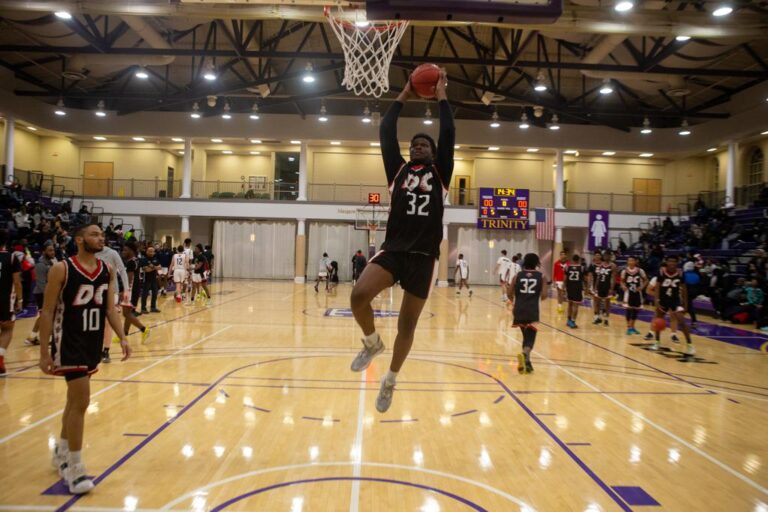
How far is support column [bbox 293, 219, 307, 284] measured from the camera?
91.1 feet

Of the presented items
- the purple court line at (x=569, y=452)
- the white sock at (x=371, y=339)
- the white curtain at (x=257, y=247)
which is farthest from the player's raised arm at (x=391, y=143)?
the white curtain at (x=257, y=247)

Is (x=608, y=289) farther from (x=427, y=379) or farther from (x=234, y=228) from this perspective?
(x=234, y=228)

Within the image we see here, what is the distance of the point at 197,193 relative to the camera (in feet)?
98.0

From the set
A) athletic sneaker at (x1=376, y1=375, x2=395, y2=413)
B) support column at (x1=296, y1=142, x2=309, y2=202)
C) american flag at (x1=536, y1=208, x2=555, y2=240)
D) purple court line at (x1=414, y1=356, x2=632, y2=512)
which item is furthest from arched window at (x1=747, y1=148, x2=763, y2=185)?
athletic sneaker at (x1=376, y1=375, x2=395, y2=413)

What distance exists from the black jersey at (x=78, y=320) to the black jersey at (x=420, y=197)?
223cm

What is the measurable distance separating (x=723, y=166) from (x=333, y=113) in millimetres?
20777

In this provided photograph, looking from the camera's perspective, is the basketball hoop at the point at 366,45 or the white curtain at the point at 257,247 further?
the white curtain at the point at 257,247

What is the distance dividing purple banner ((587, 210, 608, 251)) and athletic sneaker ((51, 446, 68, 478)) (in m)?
26.4

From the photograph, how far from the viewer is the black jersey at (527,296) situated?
25.9 ft

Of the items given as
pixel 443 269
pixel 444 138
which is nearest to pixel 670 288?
pixel 444 138

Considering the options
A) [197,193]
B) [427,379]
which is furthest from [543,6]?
[197,193]

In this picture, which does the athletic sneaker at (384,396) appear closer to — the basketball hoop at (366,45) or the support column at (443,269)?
the basketball hoop at (366,45)

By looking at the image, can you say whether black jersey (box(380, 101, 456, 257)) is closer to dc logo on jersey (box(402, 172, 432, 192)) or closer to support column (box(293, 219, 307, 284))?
dc logo on jersey (box(402, 172, 432, 192))

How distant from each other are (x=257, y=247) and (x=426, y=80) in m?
27.3
